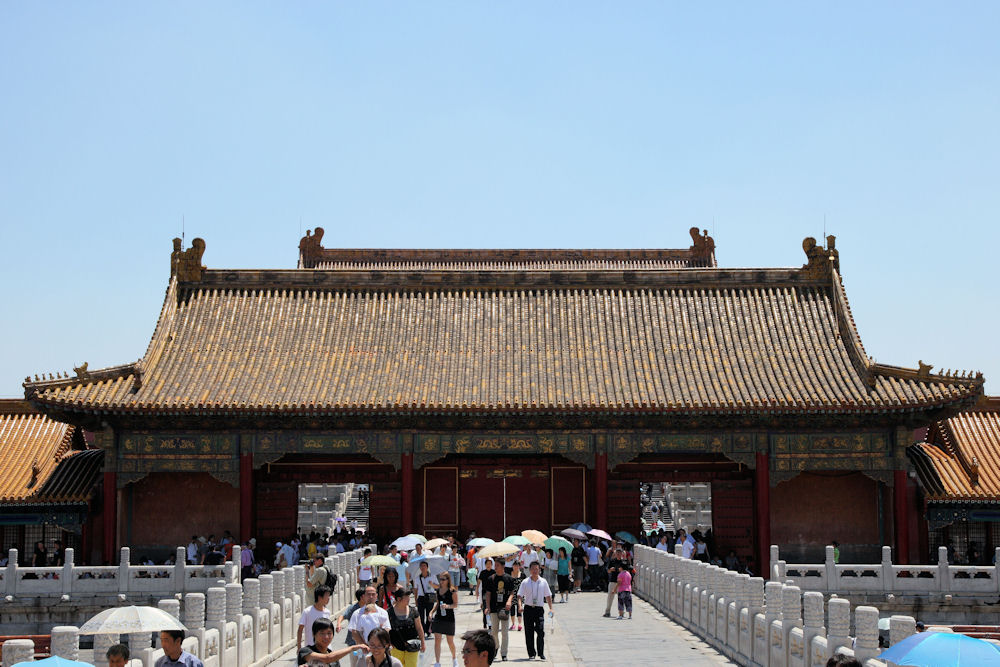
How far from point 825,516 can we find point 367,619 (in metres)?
23.6

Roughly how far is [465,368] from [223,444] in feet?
22.6

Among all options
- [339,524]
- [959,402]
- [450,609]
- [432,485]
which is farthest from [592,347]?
[450,609]

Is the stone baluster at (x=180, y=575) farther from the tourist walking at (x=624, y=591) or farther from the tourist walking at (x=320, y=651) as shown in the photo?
the tourist walking at (x=320, y=651)

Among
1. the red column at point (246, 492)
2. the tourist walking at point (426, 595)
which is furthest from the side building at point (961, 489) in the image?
the tourist walking at point (426, 595)

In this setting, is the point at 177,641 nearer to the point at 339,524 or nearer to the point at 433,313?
the point at 433,313

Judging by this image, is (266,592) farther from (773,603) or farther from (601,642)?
(773,603)

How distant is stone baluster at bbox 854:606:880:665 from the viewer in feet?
43.5

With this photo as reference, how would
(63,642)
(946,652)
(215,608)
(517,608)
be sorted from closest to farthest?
(946,652), (63,642), (215,608), (517,608)

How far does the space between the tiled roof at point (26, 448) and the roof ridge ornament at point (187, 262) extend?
5.63 m

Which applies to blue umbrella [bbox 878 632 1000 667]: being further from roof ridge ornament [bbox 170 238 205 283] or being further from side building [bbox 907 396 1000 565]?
roof ridge ornament [bbox 170 238 205 283]

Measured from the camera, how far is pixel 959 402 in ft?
104

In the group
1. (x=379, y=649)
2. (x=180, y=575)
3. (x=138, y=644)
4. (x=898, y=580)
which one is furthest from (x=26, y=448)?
(x=379, y=649)

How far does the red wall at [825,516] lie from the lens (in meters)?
34.3

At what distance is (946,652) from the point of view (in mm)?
10258
